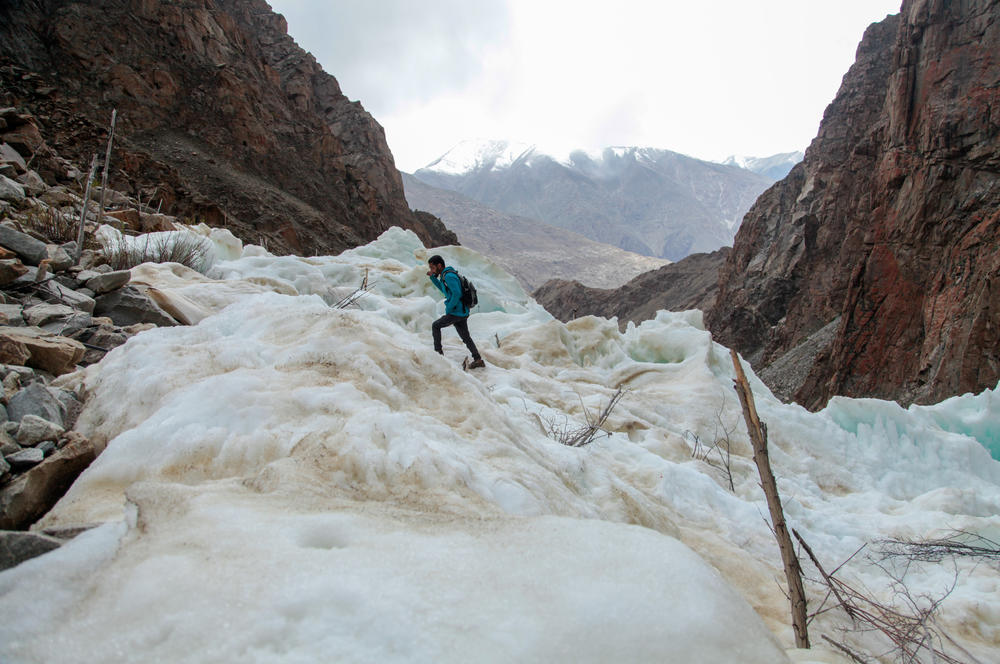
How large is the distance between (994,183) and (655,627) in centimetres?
1565

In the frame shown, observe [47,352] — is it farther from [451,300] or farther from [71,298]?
[451,300]

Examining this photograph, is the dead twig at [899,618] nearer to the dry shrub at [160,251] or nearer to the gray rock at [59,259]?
the gray rock at [59,259]

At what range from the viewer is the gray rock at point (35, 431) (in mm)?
2022

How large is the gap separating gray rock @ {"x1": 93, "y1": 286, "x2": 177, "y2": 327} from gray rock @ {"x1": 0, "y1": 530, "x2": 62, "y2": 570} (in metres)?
2.97

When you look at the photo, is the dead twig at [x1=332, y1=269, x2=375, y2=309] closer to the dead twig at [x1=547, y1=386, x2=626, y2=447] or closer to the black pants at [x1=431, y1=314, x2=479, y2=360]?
the black pants at [x1=431, y1=314, x2=479, y2=360]

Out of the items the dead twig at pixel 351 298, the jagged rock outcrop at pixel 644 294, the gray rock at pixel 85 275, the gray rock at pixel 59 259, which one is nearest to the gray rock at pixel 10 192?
the gray rock at pixel 59 259

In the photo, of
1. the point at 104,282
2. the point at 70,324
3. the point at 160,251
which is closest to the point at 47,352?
the point at 70,324

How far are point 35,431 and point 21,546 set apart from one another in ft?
2.94

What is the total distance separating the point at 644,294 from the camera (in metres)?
45.2

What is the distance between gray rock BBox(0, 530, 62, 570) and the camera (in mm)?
1326

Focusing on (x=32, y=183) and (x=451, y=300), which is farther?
(x=32, y=183)

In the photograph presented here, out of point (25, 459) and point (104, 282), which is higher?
point (104, 282)

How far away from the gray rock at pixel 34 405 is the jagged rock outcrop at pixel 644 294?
4091 centimetres

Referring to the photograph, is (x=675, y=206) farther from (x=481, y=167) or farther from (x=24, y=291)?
(x=24, y=291)
